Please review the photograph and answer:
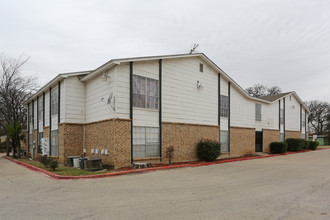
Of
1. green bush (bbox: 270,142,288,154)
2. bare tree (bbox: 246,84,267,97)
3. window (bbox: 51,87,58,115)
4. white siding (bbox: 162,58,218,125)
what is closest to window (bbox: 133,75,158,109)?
white siding (bbox: 162,58,218,125)

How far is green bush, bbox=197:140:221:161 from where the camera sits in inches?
622

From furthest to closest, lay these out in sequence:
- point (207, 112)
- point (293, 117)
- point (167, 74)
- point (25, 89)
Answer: point (293, 117) < point (25, 89) < point (207, 112) < point (167, 74)

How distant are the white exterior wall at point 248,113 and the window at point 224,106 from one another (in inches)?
24.2

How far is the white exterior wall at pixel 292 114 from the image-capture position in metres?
27.8

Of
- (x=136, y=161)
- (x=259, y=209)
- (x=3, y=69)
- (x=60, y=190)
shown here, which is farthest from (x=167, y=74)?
(x=3, y=69)

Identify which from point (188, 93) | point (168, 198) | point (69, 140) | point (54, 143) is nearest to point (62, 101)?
point (69, 140)

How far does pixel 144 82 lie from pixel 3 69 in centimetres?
1886

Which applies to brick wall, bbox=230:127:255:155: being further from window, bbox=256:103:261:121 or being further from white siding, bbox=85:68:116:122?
white siding, bbox=85:68:116:122

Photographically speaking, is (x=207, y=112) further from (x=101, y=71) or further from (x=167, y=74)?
(x=101, y=71)

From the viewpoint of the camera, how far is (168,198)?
6.73 m

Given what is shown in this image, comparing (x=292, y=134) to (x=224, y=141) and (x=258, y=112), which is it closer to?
(x=258, y=112)

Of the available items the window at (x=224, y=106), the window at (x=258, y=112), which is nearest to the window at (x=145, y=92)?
the window at (x=224, y=106)

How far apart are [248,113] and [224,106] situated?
153 inches

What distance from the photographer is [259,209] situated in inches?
224
